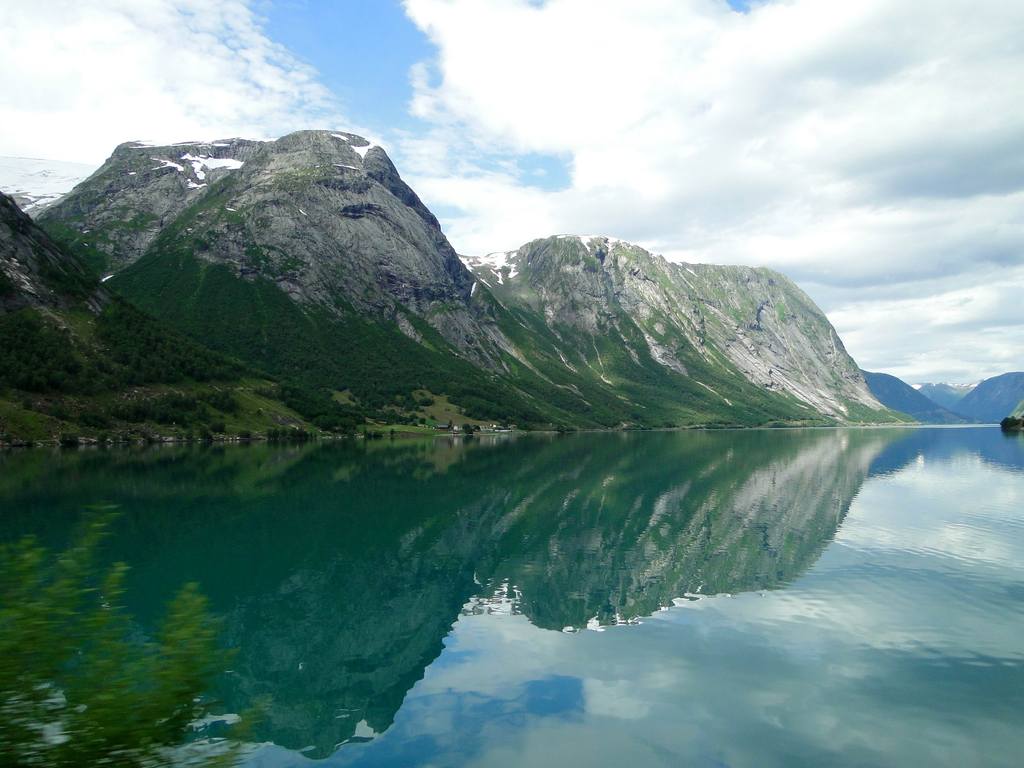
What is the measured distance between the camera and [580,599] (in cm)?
4253

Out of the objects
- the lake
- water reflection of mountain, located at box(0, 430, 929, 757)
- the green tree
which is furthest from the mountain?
the green tree

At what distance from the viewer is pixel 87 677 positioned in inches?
415

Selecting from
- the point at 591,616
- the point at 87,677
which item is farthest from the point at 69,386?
the point at 87,677

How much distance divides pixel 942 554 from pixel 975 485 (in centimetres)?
6044

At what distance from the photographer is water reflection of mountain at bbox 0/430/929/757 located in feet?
102

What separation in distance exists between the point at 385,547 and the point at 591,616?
23.5m

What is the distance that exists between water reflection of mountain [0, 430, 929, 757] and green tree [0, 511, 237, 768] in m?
13.6

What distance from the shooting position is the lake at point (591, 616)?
24.2 metres

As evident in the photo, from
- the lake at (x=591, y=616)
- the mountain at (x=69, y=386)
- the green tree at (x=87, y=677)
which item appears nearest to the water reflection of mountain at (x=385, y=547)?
the lake at (x=591, y=616)

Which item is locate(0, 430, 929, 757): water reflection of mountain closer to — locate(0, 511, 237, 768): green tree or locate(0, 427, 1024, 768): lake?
locate(0, 427, 1024, 768): lake

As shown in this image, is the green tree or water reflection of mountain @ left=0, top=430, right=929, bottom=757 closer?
the green tree

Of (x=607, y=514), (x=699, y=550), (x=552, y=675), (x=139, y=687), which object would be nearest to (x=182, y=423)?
(x=607, y=514)

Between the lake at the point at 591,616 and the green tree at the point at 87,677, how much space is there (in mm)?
13065

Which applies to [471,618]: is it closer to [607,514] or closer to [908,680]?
[908,680]
